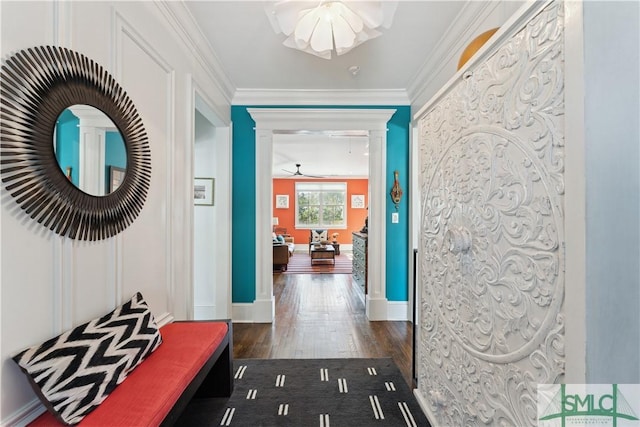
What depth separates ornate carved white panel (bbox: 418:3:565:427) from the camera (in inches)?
29.9

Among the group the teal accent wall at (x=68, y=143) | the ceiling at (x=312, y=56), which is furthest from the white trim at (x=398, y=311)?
the teal accent wall at (x=68, y=143)

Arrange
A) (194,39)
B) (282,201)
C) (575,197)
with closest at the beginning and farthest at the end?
(575,197), (194,39), (282,201)

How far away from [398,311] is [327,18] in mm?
3098

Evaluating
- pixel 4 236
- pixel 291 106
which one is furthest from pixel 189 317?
pixel 291 106

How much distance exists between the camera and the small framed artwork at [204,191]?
3.30 m

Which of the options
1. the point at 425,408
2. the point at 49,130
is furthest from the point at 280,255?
the point at 49,130

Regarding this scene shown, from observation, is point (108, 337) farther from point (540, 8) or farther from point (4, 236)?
point (540, 8)

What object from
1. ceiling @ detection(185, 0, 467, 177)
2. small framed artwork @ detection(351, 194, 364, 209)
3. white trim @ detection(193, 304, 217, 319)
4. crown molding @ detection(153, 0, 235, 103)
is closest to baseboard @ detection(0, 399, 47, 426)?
crown molding @ detection(153, 0, 235, 103)

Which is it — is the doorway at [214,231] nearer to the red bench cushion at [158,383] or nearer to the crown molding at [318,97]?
the crown molding at [318,97]

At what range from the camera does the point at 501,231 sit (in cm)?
96

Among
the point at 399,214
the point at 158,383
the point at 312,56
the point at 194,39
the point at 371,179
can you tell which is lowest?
the point at 158,383

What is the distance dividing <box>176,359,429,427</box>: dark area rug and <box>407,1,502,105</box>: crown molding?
2479mm

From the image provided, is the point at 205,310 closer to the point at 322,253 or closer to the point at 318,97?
the point at 318,97
